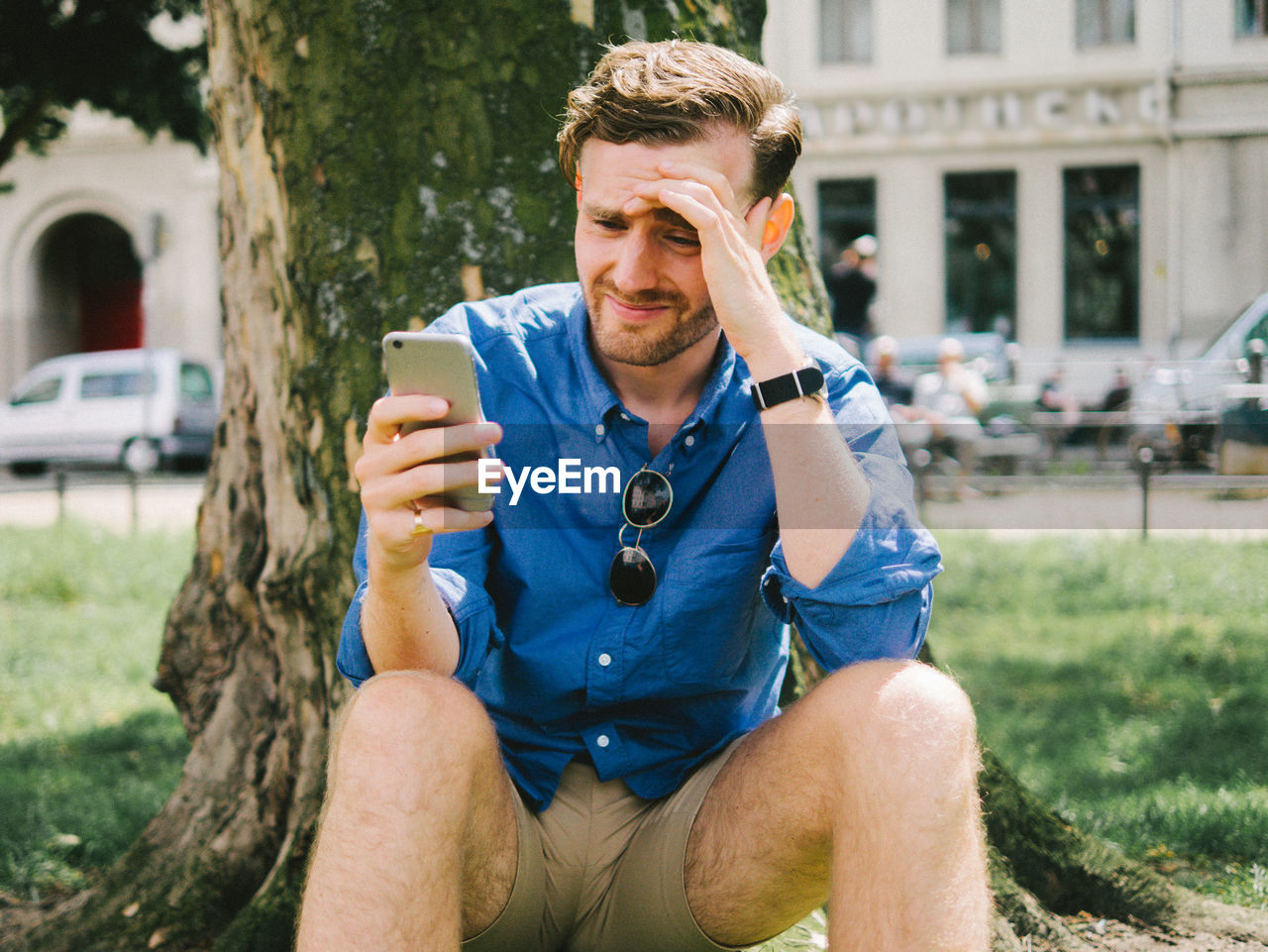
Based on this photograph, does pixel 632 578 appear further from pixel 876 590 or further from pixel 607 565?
pixel 876 590

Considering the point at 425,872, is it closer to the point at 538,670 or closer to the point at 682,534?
the point at 538,670

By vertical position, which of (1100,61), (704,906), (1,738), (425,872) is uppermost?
(1100,61)

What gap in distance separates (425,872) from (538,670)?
461 mm

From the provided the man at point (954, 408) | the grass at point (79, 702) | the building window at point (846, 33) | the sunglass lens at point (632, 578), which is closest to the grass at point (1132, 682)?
the sunglass lens at point (632, 578)

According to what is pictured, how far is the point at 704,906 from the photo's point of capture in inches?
84.2

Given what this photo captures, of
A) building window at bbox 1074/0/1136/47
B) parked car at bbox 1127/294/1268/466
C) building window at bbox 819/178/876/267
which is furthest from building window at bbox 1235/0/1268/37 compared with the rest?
parked car at bbox 1127/294/1268/466

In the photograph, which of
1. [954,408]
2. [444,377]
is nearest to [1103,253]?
[954,408]

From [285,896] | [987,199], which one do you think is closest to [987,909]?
[285,896]

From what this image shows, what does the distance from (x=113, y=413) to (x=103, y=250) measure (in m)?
8.87

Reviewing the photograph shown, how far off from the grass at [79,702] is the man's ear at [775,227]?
261 cm

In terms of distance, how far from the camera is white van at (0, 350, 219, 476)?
56.1 feet

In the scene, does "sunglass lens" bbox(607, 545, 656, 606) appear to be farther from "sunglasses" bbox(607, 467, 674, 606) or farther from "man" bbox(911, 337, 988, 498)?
"man" bbox(911, 337, 988, 498)

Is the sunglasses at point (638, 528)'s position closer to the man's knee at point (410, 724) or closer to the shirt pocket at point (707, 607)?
the shirt pocket at point (707, 607)

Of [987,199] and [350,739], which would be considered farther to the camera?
[987,199]
